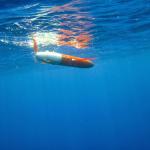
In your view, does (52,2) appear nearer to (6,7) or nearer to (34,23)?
(6,7)

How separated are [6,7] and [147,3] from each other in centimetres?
724

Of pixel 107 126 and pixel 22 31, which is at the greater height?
pixel 22 31

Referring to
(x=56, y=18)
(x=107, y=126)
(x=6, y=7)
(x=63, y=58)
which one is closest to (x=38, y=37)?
(x=56, y=18)

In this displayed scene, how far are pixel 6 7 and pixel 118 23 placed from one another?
29.7ft

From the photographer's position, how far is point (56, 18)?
14617 mm

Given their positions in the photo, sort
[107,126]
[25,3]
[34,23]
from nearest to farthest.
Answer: [25,3] → [34,23] → [107,126]

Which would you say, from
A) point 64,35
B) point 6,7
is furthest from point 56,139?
point 6,7

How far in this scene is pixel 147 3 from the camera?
46.6ft

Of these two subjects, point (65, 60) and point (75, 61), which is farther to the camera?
point (65, 60)

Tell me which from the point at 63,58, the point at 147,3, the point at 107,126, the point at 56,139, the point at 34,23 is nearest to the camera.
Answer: the point at 63,58

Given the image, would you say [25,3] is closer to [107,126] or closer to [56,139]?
[56,139]

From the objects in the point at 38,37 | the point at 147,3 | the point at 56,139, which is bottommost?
the point at 56,139

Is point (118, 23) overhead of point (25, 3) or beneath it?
beneath

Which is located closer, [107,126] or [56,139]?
[56,139]
